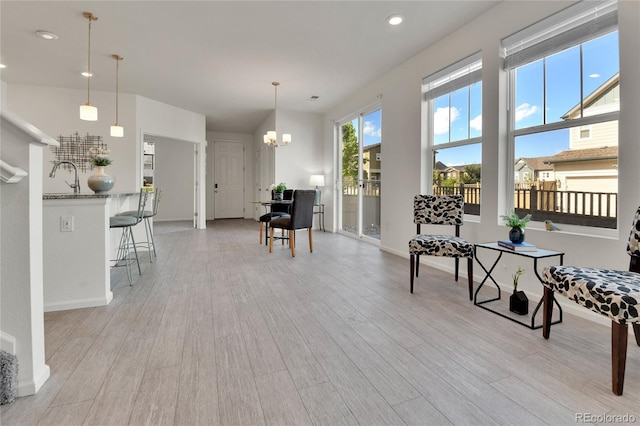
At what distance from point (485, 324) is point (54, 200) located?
3262 mm

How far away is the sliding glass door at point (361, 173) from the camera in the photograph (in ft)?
17.7

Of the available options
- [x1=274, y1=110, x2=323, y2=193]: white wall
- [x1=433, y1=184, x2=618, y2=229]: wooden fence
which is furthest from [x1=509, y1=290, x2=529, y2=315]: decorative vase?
[x1=274, y1=110, x2=323, y2=193]: white wall

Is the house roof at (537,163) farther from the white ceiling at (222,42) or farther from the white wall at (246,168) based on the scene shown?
the white wall at (246,168)

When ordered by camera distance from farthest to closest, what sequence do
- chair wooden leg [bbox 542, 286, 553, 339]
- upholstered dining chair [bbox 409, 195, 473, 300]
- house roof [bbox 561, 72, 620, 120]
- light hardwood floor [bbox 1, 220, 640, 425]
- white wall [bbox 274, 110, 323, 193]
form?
white wall [bbox 274, 110, 323, 193]
upholstered dining chair [bbox 409, 195, 473, 300]
house roof [bbox 561, 72, 620, 120]
chair wooden leg [bbox 542, 286, 553, 339]
light hardwood floor [bbox 1, 220, 640, 425]

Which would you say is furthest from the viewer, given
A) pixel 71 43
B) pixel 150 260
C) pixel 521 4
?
pixel 150 260

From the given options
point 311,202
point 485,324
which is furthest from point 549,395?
point 311,202

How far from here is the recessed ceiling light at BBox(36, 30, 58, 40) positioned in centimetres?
345

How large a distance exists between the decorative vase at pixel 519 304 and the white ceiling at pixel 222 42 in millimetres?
2687

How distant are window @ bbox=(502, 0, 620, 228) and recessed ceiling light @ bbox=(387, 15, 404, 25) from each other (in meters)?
1.04

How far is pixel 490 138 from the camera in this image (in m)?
3.06

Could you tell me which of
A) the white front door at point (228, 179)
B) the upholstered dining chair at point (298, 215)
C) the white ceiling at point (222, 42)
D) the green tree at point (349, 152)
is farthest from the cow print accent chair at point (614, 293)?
the white front door at point (228, 179)

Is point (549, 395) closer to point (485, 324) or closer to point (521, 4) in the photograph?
point (485, 324)

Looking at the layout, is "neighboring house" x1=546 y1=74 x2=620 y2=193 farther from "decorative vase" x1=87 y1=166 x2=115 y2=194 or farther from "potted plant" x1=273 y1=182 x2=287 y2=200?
"decorative vase" x1=87 y1=166 x2=115 y2=194

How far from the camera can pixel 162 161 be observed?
8.77 meters
